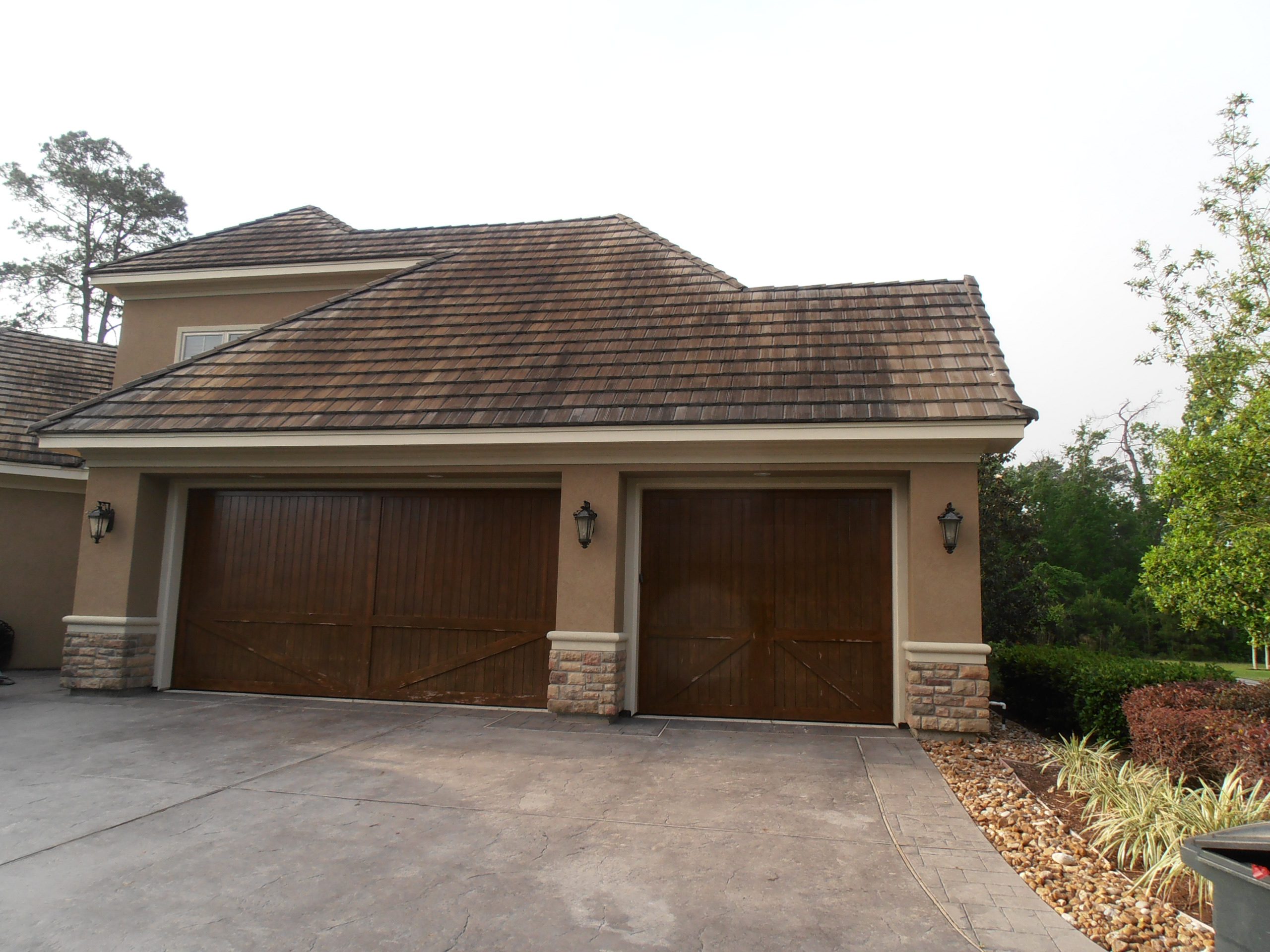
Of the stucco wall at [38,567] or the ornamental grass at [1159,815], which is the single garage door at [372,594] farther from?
the ornamental grass at [1159,815]

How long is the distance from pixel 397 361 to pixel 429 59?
11.2ft

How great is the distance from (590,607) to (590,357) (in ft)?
9.67

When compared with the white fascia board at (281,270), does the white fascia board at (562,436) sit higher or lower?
lower

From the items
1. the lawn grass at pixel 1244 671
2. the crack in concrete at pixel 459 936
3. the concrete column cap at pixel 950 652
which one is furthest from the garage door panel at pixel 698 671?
the lawn grass at pixel 1244 671

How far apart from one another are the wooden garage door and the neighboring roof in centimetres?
955

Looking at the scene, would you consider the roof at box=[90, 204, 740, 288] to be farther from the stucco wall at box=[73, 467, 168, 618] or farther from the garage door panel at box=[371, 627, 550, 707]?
the garage door panel at box=[371, 627, 550, 707]

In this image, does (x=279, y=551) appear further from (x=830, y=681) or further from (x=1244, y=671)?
(x=1244, y=671)

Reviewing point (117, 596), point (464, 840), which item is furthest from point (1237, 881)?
point (117, 596)

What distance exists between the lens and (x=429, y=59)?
324 inches

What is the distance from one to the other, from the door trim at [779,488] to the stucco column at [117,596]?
5.92 metres

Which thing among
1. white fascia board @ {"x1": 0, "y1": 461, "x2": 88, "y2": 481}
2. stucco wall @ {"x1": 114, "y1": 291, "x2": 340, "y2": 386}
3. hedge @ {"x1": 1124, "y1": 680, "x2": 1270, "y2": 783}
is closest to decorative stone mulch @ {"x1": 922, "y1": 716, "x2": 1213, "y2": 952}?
hedge @ {"x1": 1124, "y1": 680, "x2": 1270, "y2": 783}

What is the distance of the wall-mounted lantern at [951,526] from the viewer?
744 centimetres

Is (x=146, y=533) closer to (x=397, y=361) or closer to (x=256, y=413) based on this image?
(x=256, y=413)

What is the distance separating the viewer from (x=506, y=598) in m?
8.88
